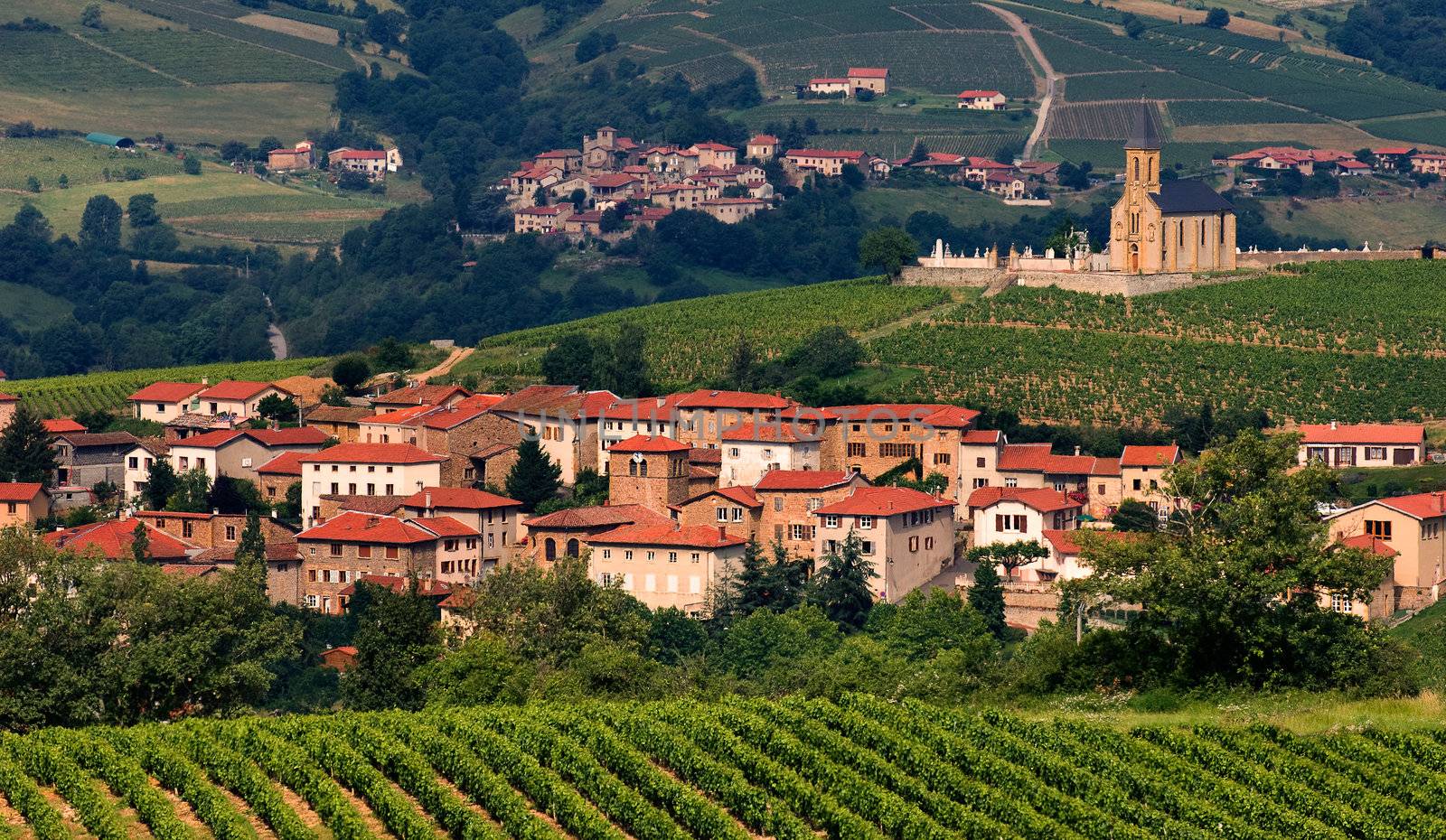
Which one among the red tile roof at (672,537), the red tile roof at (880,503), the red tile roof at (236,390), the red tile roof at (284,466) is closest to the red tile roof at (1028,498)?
the red tile roof at (880,503)

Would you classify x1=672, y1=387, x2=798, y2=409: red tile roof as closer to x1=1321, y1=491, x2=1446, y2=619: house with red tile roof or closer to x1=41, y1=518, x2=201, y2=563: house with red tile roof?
x1=41, y1=518, x2=201, y2=563: house with red tile roof

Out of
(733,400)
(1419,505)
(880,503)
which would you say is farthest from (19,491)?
(1419,505)

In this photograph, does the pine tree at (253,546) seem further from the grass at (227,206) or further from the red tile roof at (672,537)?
the grass at (227,206)

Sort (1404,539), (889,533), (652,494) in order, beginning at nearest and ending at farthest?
1. (1404,539)
2. (889,533)
3. (652,494)

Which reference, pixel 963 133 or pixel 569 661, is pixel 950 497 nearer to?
pixel 569 661

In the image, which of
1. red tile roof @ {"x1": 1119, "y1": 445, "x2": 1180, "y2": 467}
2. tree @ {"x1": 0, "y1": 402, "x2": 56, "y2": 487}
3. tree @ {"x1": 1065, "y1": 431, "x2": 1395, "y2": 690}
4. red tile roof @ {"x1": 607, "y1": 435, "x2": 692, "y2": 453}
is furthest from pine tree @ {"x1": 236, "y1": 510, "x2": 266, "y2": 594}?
red tile roof @ {"x1": 1119, "y1": 445, "x2": 1180, "y2": 467}

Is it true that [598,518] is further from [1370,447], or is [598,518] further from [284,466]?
[1370,447]
